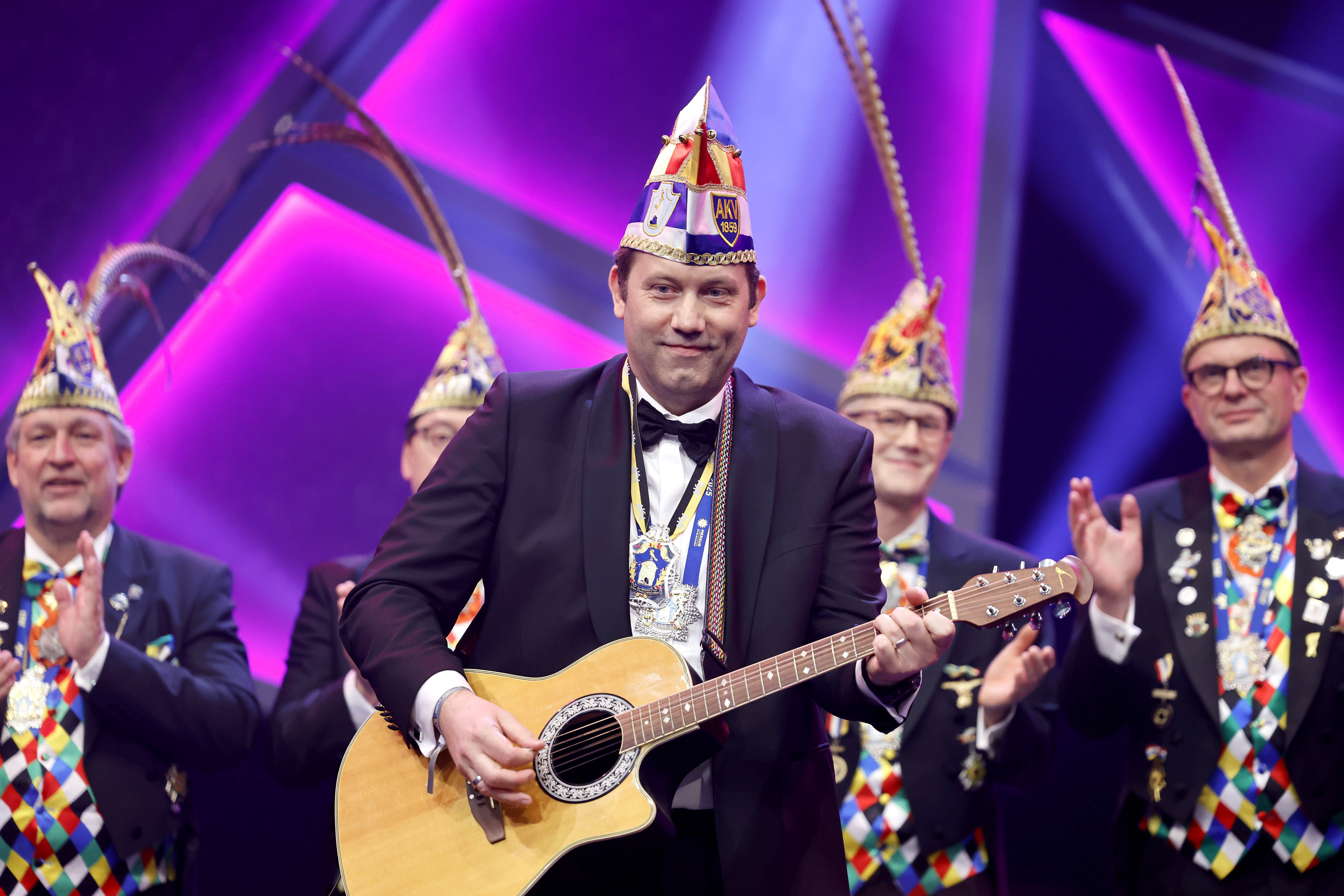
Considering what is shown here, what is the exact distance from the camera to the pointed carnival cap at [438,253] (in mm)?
4816

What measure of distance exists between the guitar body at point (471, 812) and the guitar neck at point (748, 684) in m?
0.03

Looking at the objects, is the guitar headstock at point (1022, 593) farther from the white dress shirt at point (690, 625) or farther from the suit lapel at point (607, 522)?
the suit lapel at point (607, 522)

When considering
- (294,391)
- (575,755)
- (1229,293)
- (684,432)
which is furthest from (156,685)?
(1229,293)

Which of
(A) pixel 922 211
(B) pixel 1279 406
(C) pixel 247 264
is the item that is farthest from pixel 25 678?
(B) pixel 1279 406

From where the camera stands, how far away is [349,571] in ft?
15.1

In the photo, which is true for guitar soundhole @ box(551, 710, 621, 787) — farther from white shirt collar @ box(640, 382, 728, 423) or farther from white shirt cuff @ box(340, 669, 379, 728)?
white shirt cuff @ box(340, 669, 379, 728)

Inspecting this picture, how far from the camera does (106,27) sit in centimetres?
488

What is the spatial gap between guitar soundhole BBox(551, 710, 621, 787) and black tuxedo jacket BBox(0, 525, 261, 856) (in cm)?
236

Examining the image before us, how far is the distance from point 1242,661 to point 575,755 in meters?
2.79

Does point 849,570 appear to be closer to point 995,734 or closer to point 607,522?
point 607,522

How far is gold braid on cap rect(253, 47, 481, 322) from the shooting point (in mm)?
5191

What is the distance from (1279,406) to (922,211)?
190 cm

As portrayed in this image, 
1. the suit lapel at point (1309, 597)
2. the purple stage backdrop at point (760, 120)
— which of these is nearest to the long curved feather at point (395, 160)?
the purple stage backdrop at point (760, 120)

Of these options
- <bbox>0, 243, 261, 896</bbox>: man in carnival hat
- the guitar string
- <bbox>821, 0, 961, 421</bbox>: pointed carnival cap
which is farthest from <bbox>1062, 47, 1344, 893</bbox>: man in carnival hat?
<bbox>0, 243, 261, 896</bbox>: man in carnival hat
